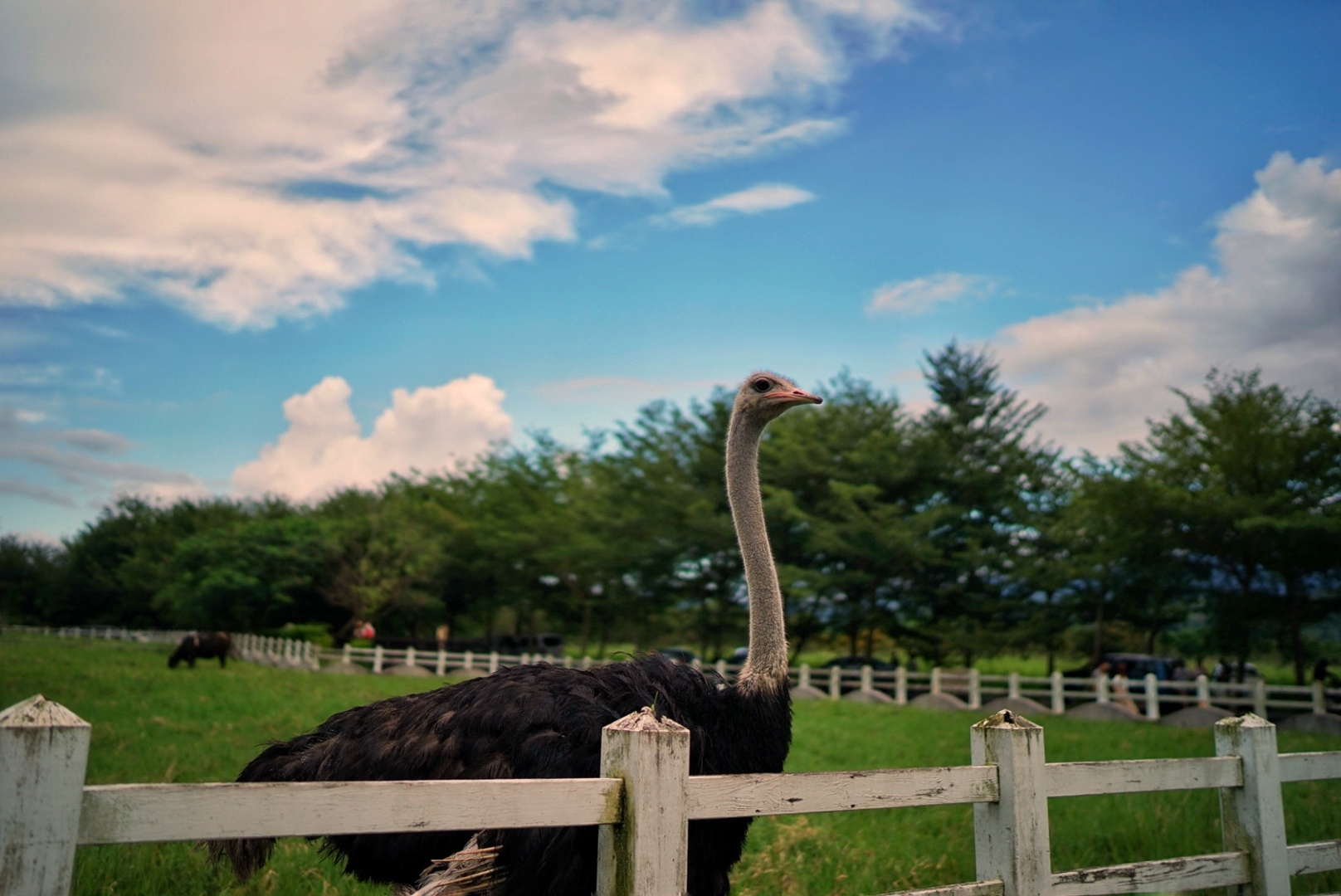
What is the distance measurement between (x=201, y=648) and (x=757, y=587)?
978 inches

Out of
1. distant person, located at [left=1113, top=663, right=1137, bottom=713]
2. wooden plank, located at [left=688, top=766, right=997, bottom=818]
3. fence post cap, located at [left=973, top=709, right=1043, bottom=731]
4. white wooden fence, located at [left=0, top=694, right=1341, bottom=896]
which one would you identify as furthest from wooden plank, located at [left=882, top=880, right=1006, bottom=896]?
distant person, located at [left=1113, top=663, right=1137, bottom=713]

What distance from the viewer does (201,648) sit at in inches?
1025

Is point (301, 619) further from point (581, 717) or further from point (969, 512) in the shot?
point (581, 717)

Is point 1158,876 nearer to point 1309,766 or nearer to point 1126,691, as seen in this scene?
point 1309,766

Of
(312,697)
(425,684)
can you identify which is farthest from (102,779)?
(425,684)

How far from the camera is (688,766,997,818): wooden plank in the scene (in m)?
2.90

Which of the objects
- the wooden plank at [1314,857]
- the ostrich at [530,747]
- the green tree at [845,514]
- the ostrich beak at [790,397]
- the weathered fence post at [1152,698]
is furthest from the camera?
the green tree at [845,514]

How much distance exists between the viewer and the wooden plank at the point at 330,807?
2.15 metres

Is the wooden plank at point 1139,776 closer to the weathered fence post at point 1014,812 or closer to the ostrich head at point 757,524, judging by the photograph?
the weathered fence post at point 1014,812

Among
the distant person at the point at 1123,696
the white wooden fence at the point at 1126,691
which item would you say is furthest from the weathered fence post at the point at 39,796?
the distant person at the point at 1123,696

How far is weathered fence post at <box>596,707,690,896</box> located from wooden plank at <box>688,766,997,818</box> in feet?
0.34

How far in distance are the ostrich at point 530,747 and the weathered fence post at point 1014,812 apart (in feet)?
2.94

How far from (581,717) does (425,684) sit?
2027 centimetres

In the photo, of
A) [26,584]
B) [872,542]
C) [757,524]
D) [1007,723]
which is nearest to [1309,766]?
[1007,723]
